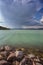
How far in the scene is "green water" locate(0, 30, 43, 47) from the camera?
1.22 metres

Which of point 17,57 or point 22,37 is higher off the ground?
point 22,37

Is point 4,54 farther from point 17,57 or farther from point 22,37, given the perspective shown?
point 22,37

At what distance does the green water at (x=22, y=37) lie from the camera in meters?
1.22

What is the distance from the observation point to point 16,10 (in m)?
1.25

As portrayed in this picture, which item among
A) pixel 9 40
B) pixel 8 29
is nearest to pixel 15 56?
pixel 9 40

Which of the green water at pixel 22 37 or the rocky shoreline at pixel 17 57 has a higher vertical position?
the green water at pixel 22 37

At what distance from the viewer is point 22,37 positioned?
1237mm

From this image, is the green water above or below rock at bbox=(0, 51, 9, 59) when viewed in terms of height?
above

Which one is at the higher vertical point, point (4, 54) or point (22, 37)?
point (22, 37)

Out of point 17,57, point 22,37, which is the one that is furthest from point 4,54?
point 22,37

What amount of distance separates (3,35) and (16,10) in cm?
29

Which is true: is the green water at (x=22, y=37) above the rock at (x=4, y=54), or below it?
above

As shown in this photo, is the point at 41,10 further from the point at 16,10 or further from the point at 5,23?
the point at 5,23

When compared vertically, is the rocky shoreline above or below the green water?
below
